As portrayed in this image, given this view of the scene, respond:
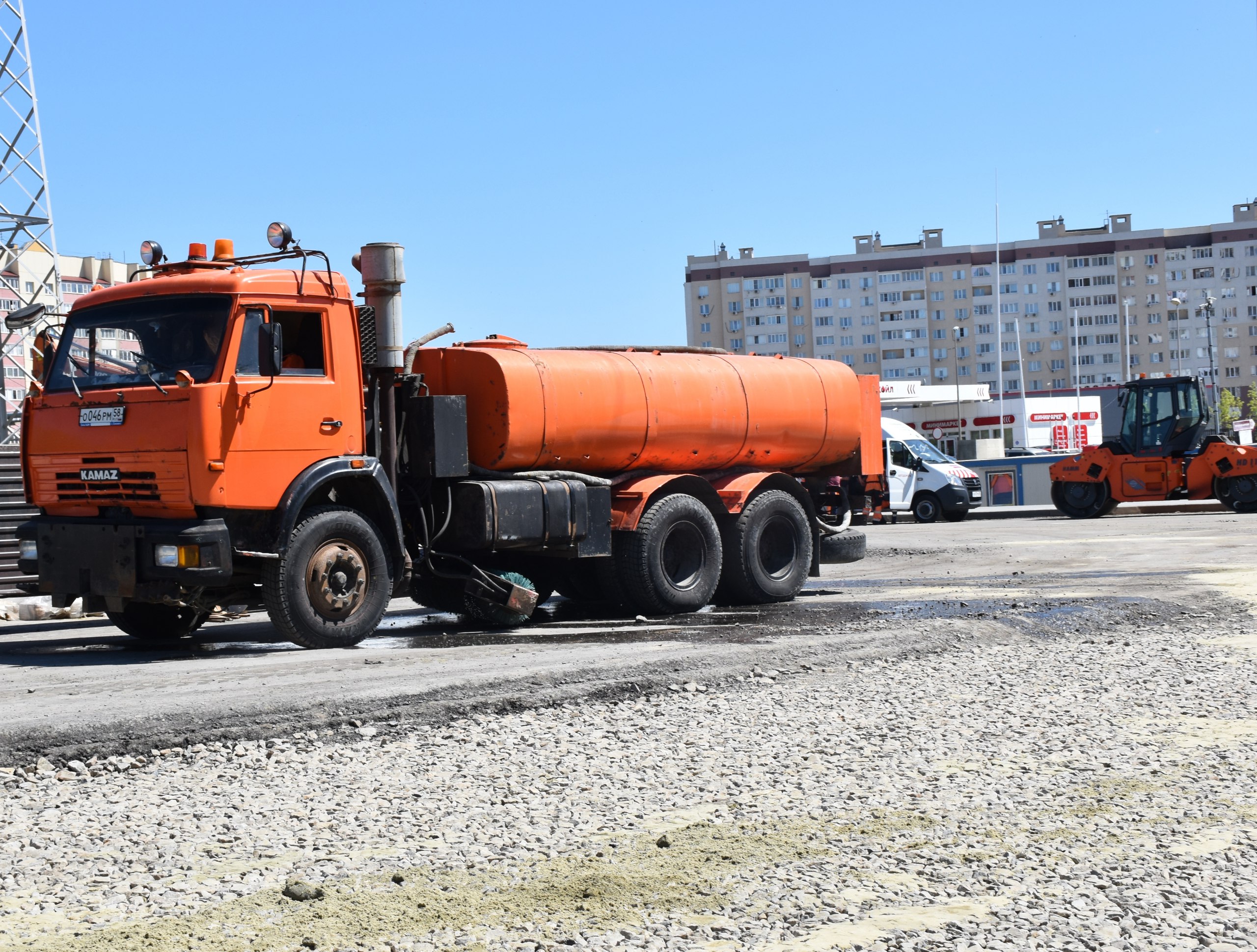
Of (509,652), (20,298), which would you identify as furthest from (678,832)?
(20,298)

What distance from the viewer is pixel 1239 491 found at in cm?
3212

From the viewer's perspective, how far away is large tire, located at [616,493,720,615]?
44.4 ft

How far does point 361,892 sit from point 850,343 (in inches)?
5728

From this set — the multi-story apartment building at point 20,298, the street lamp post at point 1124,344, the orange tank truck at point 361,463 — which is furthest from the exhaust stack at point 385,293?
the street lamp post at point 1124,344

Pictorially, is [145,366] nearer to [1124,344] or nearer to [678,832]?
[678,832]

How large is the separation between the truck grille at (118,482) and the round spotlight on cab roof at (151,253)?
178 cm

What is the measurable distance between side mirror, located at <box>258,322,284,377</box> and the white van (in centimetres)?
2565

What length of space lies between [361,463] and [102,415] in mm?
1984

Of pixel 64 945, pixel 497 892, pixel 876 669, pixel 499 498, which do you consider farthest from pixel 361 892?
pixel 499 498

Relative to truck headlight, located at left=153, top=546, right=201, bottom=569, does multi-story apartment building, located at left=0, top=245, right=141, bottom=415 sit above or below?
above

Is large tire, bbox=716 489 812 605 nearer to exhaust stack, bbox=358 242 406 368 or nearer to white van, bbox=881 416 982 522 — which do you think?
exhaust stack, bbox=358 242 406 368

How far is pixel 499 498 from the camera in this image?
12336 mm

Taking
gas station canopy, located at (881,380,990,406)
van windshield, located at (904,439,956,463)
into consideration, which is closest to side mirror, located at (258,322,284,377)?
van windshield, located at (904,439,956,463)

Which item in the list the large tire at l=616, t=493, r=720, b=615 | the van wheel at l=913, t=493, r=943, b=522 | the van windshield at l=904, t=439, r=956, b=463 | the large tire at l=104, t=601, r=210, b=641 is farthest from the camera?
the van windshield at l=904, t=439, r=956, b=463
